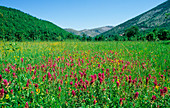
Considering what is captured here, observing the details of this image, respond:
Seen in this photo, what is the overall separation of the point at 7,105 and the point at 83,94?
1.27 metres

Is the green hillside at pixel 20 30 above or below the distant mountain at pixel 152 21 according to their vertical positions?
below

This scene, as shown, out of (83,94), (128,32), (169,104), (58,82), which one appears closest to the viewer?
(169,104)

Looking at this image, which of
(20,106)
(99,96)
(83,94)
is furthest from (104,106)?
(20,106)

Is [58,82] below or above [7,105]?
above

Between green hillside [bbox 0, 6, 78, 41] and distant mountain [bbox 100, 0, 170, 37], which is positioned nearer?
green hillside [bbox 0, 6, 78, 41]

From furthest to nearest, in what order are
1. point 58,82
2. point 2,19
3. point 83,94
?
point 2,19, point 58,82, point 83,94

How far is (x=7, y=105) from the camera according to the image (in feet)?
6.80

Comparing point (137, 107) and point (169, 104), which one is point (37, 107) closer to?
point (137, 107)

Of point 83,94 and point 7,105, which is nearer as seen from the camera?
point 7,105

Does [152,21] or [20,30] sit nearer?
[20,30]

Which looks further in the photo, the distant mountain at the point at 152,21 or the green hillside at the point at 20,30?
the distant mountain at the point at 152,21

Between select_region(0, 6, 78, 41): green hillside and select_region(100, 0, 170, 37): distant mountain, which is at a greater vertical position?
select_region(100, 0, 170, 37): distant mountain

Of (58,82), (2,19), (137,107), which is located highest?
(2,19)

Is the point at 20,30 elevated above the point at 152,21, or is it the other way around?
the point at 152,21
